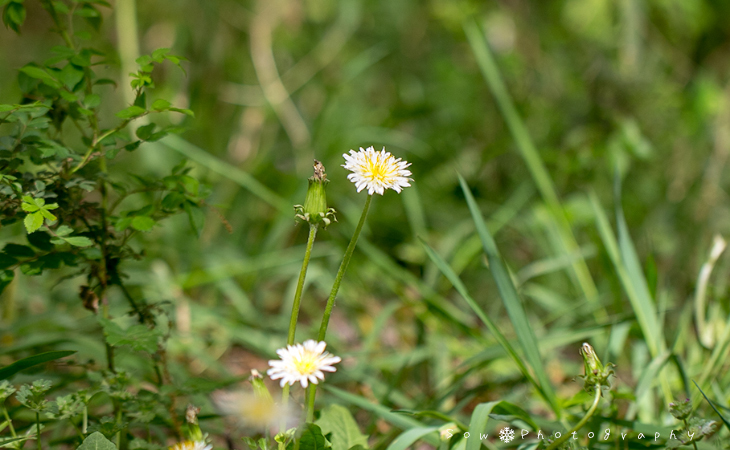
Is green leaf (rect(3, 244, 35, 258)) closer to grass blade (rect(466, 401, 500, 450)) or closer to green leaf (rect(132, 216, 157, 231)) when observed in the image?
green leaf (rect(132, 216, 157, 231))

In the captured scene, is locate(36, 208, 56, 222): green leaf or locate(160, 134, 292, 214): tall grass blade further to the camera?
locate(160, 134, 292, 214): tall grass blade

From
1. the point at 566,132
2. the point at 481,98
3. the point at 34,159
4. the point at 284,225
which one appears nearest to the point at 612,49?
the point at 566,132

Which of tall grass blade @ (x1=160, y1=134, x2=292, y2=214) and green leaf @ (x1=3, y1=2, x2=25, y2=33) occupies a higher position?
tall grass blade @ (x1=160, y1=134, x2=292, y2=214)

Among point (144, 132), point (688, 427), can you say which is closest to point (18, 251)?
point (144, 132)

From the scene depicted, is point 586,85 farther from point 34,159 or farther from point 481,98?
point 34,159

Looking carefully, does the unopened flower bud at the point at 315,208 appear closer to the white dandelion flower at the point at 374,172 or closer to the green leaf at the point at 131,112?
the white dandelion flower at the point at 374,172

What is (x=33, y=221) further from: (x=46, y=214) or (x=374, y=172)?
(x=374, y=172)

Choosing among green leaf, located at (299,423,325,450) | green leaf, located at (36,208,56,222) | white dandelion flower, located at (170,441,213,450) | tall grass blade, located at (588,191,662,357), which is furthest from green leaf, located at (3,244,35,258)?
tall grass blade, located at (588,191,662,357)
